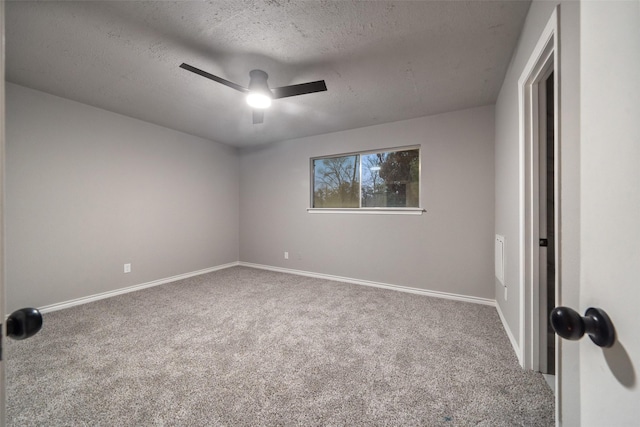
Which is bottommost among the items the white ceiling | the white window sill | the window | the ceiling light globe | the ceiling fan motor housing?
the white window sill

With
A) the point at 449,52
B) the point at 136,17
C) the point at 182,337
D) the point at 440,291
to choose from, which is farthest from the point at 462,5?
the point at 182,337

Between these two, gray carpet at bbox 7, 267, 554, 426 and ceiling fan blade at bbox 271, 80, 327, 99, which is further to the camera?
ceiling fan blade at bbox 271, 80, 327, 99

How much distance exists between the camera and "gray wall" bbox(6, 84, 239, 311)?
8.33 ft

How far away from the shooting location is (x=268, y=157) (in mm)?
4609

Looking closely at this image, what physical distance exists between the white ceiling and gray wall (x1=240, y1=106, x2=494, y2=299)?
0.44 meters

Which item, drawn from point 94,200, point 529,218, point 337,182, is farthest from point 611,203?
point 94,200

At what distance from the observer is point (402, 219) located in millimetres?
3445

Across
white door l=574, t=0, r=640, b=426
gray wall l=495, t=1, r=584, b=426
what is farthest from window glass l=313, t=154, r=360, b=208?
white door l=574, t=0, r=640, b=426

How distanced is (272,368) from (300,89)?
218 centimetres

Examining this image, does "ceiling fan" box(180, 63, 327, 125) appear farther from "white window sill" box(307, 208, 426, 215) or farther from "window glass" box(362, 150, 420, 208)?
"white window sill" box(307, 208, 426, 215)

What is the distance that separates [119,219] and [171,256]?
896mm

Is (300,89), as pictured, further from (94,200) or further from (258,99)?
(94,200)

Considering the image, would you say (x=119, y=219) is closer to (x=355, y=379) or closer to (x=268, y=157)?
(x=268, y=157)

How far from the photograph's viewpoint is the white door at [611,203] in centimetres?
34
